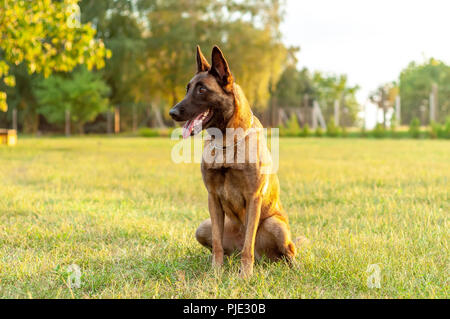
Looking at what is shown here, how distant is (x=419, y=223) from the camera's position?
15.4 feet

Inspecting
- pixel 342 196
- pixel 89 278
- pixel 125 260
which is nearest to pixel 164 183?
pixel 342 196

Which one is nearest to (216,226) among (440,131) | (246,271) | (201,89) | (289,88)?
(246,271)

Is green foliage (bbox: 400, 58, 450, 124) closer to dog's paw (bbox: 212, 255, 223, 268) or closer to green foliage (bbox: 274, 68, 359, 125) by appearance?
green foliage (bbox: 274, 68, 359, 125)

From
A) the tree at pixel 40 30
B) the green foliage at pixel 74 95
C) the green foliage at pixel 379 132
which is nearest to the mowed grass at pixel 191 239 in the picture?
the tree at pixel 40 30

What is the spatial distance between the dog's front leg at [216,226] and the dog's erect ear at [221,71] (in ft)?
2.66

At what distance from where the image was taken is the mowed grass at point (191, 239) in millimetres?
2918

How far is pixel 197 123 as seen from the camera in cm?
299

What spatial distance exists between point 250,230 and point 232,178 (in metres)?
0.39

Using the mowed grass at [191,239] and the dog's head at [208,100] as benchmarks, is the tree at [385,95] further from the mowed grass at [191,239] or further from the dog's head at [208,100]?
the dog's head at [208,100]

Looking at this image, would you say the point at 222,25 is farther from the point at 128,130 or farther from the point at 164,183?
the point at 164,183

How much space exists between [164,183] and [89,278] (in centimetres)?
501

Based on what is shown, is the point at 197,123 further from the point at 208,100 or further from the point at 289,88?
the point at 289,88

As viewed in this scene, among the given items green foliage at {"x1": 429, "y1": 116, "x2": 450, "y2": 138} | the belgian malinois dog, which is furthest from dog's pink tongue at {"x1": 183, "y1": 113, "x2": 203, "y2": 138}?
green foliage at {"x1": 429, "y1": 116, "x2": 450, "y2": 138}
